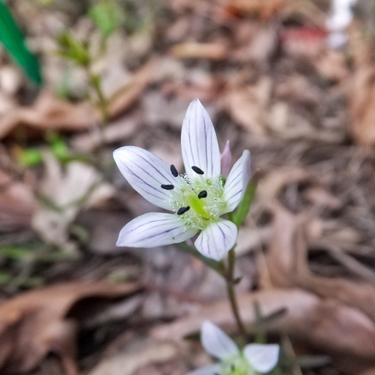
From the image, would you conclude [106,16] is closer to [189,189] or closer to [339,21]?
[339,21]

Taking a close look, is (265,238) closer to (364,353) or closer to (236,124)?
(364,353)

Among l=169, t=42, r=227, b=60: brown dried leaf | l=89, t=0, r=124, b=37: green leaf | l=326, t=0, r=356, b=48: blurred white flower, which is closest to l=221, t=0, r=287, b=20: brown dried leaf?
l=326, t=0, r=356, b=48: blurred white flower

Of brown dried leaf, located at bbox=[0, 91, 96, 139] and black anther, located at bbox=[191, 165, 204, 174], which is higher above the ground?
brown dried leaf, located at bbox=[0, 91, 96, 139]

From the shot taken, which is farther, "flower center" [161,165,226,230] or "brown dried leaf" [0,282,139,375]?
"brown dried leaf" [0,282,139,375]

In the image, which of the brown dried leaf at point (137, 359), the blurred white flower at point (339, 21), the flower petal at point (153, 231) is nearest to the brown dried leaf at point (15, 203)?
the brown dried leaf at point (137, 359)

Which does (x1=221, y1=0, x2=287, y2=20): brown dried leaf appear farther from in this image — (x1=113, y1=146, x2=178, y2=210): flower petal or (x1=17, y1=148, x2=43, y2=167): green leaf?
(x1=113, y1=146, x2=178, y2=210): flower petal

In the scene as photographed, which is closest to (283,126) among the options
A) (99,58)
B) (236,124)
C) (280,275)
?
(236,124)
